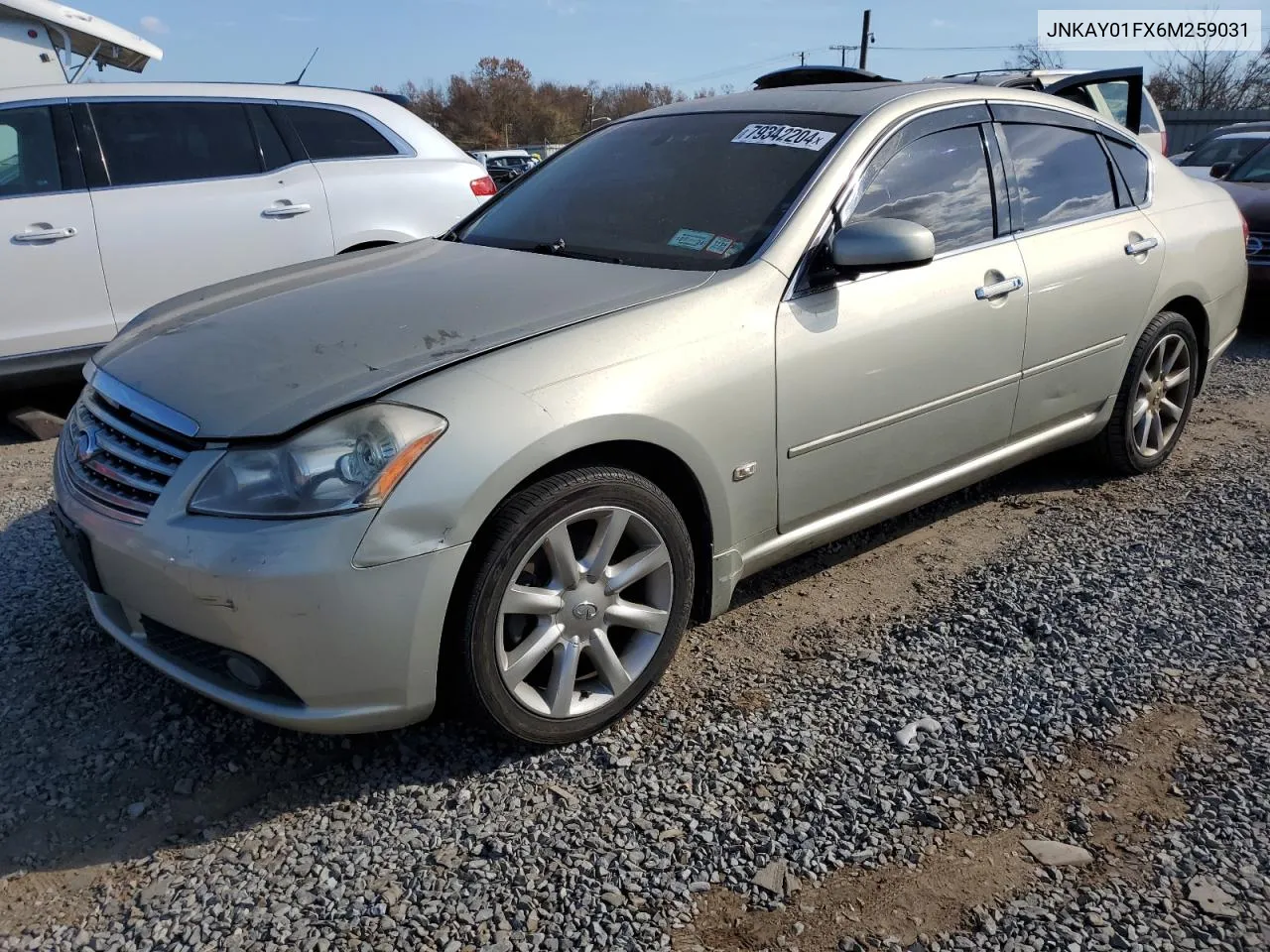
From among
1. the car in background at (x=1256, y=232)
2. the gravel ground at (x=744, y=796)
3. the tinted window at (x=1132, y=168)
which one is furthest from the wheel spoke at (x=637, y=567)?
the car in background at (x=1256, y=232)

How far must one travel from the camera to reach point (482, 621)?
235 cm

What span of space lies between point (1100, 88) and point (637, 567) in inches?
388

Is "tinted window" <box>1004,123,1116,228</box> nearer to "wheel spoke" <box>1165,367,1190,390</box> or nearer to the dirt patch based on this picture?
"wheel spoke" <box>1165,367,1190,390</box>

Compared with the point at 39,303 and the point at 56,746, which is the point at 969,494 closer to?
the point at 56,746

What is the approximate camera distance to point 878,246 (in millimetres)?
2871

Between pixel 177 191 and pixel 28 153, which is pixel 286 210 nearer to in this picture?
pixel 177 191

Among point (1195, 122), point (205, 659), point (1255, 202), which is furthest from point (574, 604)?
point (1195, 122)

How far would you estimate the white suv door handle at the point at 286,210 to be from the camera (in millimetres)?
5723

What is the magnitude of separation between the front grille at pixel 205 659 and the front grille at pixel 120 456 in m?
0.30

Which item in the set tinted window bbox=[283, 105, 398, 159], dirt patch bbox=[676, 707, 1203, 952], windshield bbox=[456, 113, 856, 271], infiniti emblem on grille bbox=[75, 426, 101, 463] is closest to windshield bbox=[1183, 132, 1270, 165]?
tinted window bbox=[283, 105, 398, 159]

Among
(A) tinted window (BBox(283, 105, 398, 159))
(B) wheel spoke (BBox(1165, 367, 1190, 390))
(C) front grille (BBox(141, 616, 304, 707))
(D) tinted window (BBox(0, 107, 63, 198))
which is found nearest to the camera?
(C) front grille (BBox(141, 616, 304, 707))

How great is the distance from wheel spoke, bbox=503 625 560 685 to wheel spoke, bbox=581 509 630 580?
17cm

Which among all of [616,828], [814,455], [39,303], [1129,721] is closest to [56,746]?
[616,828]

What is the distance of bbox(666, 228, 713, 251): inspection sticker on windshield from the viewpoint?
304 cm
